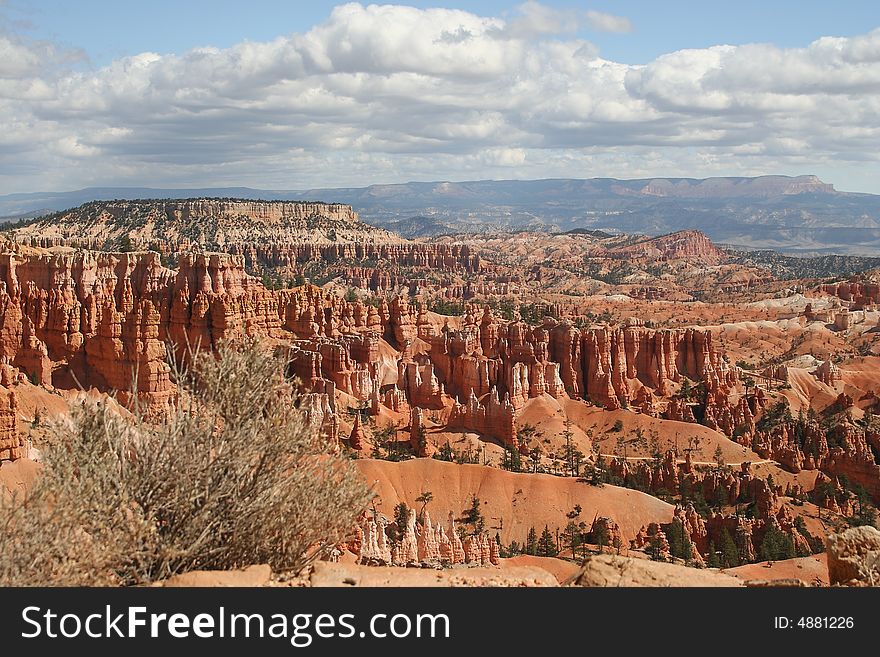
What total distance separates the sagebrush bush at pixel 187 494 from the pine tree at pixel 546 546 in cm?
2568

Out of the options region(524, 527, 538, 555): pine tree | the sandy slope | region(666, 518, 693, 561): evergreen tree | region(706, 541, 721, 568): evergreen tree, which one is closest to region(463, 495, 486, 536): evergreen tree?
the sandy slope

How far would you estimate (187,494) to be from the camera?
46.7ft

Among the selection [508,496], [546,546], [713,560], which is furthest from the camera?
[508,496]

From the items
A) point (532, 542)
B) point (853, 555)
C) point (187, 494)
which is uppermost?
point (187, 494)

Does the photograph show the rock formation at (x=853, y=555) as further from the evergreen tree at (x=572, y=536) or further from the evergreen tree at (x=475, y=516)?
the evergreen tree at (x=475, y=516)

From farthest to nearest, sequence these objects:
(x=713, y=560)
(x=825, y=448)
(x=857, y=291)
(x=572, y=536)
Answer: (x=857, y=291), (x=825, y=448), (x=572, y=536), (x=713, y=560)

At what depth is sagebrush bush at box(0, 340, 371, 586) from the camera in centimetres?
1320

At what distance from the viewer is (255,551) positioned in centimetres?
1475

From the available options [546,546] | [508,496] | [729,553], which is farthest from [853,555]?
[508,496]

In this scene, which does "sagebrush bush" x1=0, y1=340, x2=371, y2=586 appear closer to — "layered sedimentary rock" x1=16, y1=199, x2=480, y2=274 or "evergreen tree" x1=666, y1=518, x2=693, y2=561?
"evergreen tree" x1=666, y1=518, x2=693, y2=561

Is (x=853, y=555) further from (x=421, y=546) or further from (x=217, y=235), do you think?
(x=217, y=235)

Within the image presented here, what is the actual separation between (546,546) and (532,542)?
1.42m

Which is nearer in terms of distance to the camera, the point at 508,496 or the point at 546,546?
the point at 546,546

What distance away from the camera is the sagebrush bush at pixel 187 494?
520 inches
